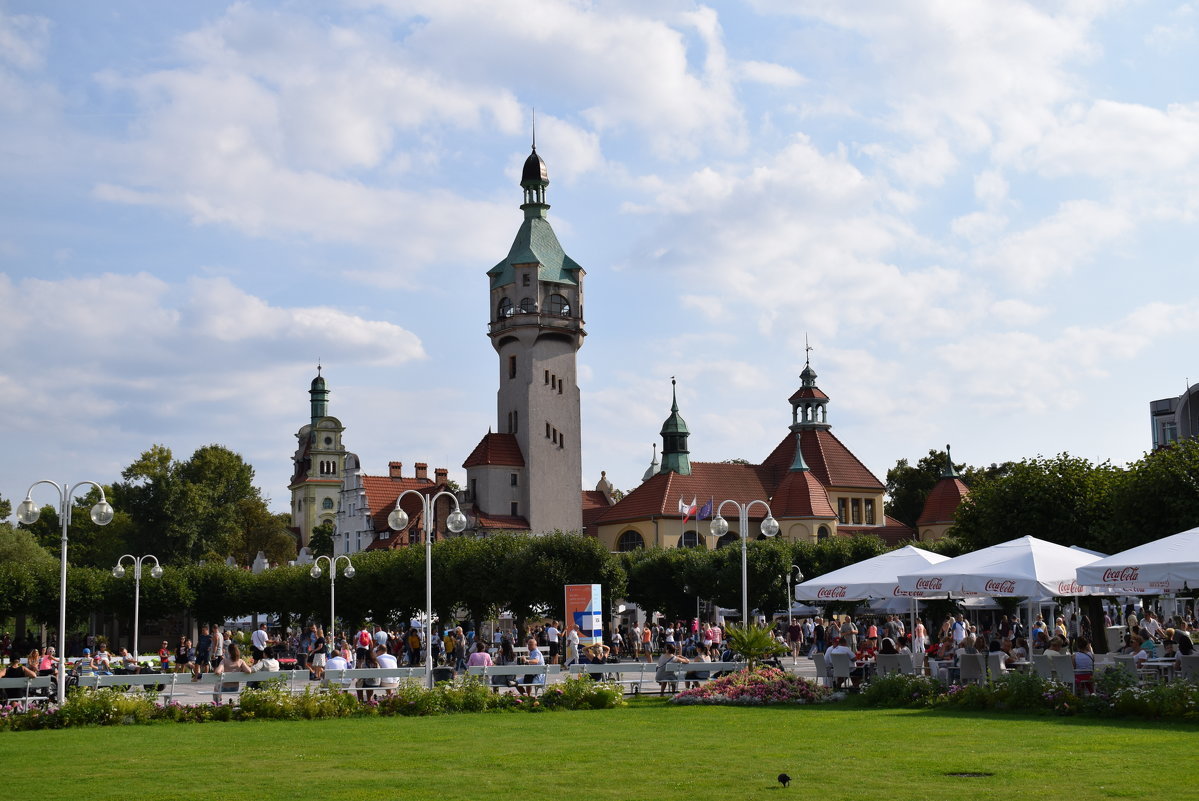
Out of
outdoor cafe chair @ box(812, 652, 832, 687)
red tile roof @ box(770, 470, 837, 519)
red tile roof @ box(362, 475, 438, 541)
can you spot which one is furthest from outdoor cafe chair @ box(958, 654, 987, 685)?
red tile roof @ box(362, 475, 438, 541)

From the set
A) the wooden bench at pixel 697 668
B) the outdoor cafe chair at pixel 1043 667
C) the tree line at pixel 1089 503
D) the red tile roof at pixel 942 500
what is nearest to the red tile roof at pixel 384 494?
the red tile roof at pixel 942 500

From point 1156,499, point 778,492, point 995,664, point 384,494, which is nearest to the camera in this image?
point 995,664

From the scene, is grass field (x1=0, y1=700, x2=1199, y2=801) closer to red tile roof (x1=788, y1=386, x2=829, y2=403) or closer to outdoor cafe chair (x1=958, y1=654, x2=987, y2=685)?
outdoor cafe chair (x1=958, y1=654, x2=987, y2=685)

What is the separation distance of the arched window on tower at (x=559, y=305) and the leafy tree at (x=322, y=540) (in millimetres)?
41671

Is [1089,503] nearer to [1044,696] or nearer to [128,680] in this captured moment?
[1044,696]

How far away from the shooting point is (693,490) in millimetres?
95000

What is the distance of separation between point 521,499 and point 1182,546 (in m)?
70.7

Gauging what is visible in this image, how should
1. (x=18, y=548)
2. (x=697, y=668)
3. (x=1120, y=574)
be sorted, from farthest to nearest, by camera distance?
(x=18, y=548) → (x=697, y=668) → (x=1120, y=574)

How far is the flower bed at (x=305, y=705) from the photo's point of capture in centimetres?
2130

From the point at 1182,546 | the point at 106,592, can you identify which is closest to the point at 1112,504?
the point at 1182,546

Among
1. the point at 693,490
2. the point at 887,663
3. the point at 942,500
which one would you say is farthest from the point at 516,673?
the point at 942,500

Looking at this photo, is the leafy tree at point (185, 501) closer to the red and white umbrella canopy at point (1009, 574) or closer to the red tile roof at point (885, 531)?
the red tile roof at point (885, 531)

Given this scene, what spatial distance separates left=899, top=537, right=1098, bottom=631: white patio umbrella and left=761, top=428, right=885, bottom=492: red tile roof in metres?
73.1

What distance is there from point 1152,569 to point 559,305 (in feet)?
236
